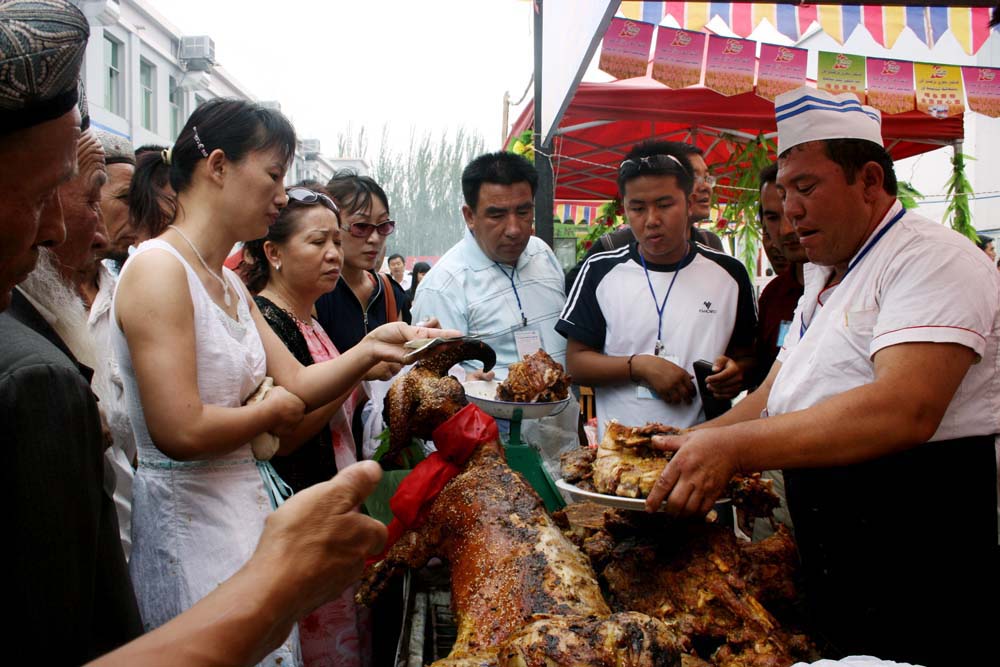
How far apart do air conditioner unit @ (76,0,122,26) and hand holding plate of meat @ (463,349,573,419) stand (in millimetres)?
11858

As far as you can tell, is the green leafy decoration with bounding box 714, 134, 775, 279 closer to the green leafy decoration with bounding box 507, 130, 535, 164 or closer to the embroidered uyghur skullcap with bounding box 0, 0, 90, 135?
the green leafy decoration with bounding box 507, 130, 535, 164

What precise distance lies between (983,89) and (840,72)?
1384 millimetres

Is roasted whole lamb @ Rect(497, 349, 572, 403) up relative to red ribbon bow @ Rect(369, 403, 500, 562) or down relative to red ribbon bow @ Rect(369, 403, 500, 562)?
up

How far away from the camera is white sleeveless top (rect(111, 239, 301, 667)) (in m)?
1.85

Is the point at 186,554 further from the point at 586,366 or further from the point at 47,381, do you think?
the point at 586,366

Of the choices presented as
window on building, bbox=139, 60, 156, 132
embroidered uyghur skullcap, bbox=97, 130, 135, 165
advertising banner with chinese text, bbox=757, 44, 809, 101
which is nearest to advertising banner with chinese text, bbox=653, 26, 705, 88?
advertising banner with chinese text, bbox=757, 44, 809, 101

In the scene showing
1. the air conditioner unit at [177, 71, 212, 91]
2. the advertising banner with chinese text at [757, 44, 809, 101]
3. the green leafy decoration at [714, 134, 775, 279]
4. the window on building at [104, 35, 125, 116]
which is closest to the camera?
the advertising banner with chinese text at [757, 44, 809, 101]

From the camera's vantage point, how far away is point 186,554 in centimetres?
186

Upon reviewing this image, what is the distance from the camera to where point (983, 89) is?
19.8 ft

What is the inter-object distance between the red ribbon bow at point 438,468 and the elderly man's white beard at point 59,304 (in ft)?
3.55

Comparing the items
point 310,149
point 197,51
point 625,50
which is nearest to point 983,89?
point 625,50

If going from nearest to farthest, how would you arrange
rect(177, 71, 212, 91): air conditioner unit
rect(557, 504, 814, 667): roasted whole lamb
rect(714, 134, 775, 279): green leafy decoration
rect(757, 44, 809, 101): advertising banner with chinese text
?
1. rect(557, 504, 814, 667): roasted whole lamb
2. rect(757, 44, 809, 101): advertising banner with chinese text
3. rect(714, 134, 775, 279): green leafy decoration
4. rect(177, 71, 212, 91): air conditioner unit

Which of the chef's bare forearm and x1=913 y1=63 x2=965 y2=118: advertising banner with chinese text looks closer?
the chef's bare forearm

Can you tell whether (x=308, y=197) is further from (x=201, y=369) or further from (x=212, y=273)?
(x=201, y=369)
